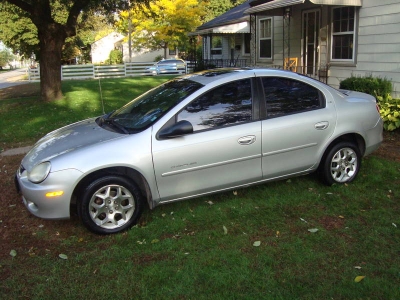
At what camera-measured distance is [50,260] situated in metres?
3.86

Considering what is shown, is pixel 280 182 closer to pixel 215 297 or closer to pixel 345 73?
pixel 215 297

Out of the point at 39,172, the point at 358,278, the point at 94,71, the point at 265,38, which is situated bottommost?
the point at 358,278

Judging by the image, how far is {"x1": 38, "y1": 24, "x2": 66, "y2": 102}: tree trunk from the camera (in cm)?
1273

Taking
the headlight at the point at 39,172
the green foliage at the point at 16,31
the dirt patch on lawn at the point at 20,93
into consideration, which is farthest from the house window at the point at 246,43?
the green foliage at the point at 16,31

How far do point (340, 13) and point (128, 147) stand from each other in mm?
9273

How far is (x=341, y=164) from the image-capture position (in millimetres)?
5406

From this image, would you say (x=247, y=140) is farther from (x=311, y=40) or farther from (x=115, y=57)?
(x=115, y=57)

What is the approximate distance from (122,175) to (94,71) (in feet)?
89.8

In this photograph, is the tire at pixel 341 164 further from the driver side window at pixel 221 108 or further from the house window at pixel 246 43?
the house window at pixel 246 43

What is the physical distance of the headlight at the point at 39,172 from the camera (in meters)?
4.12

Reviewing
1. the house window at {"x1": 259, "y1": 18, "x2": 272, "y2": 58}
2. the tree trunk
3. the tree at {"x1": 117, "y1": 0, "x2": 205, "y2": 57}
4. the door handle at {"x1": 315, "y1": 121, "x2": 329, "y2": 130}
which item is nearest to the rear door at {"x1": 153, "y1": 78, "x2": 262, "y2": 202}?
the door handle at {"x1": 315, "y1": 121, "x2": 329, "y2": 130}

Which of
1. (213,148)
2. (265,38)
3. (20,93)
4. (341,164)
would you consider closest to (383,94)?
(341,164)

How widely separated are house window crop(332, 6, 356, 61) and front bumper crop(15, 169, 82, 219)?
359 inches

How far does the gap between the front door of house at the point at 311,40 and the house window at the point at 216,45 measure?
1239cm
